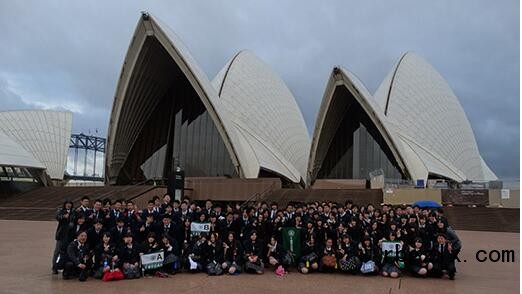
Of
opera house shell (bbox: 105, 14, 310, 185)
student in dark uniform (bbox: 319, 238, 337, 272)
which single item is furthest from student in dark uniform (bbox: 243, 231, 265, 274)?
opera house shell (bbox: 105, 14, 310, 185)

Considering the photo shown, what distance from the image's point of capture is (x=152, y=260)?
6.15 metres

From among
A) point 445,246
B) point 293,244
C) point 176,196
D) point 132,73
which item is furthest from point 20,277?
point 132,73

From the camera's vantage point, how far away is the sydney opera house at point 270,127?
25625 mm

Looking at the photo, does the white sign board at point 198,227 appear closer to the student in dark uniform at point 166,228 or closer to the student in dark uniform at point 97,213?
the student in dark uniform at point 166,228

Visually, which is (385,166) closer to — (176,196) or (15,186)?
(176,196)

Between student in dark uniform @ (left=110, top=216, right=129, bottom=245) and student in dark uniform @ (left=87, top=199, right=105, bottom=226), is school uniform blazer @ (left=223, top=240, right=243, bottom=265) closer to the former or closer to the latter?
student in dark uniform @ (left=110, top=216, right=129, bottom=245)

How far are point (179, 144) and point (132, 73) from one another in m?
6.06

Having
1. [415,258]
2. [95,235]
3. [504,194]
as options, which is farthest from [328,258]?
[504,194]

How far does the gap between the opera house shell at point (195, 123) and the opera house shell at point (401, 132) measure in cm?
309

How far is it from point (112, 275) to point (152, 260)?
1.82 feet

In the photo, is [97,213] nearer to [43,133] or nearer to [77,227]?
[77,227]

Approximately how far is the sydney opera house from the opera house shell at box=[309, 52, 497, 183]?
73 millimetres

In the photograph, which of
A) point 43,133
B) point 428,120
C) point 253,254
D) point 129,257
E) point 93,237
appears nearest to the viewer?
point 129,257

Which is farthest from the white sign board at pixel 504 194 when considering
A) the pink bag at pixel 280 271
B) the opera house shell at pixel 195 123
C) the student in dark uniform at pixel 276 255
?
the pink bag at pixel 280 271
